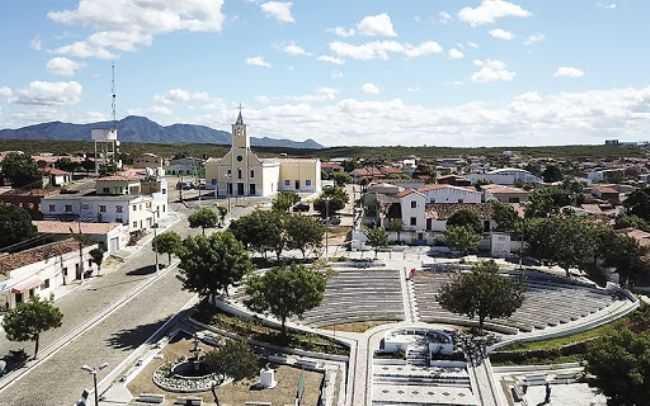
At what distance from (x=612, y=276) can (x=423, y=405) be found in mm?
28272

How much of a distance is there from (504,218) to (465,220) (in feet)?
13.2

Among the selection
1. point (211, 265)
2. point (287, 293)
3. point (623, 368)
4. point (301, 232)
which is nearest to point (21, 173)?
point (301, 232)

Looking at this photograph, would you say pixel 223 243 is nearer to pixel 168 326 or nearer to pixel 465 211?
pixel 168 326

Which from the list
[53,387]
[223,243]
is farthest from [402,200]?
[53,387]

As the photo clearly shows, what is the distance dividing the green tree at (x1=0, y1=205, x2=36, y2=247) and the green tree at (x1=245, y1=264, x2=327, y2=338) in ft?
80.4

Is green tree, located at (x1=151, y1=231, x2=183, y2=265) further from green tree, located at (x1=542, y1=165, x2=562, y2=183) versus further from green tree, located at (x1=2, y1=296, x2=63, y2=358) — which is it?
green tree, located at (x1=542, y1=165, x2=562, y2=183)

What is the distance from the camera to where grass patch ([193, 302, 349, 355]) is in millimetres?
32219

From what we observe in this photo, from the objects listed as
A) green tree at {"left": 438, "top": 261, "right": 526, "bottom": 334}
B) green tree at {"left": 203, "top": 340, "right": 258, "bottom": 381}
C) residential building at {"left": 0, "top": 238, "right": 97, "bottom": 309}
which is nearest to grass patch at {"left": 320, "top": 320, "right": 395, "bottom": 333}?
green tree at {"left": 438, "top": 261, "right": 526, "bottom": 334}

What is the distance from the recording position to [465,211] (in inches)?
2185

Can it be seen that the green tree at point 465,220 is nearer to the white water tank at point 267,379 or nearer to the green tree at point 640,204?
the green tree at point 640,204

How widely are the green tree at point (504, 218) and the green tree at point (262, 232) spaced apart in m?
21.2

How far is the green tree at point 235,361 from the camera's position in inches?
1019

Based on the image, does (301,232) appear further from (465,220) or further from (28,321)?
(28,321)

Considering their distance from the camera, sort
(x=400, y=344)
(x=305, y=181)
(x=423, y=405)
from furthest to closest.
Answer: (x=305, y=181) → (x=400, y=344) → (x=423, y=405)
